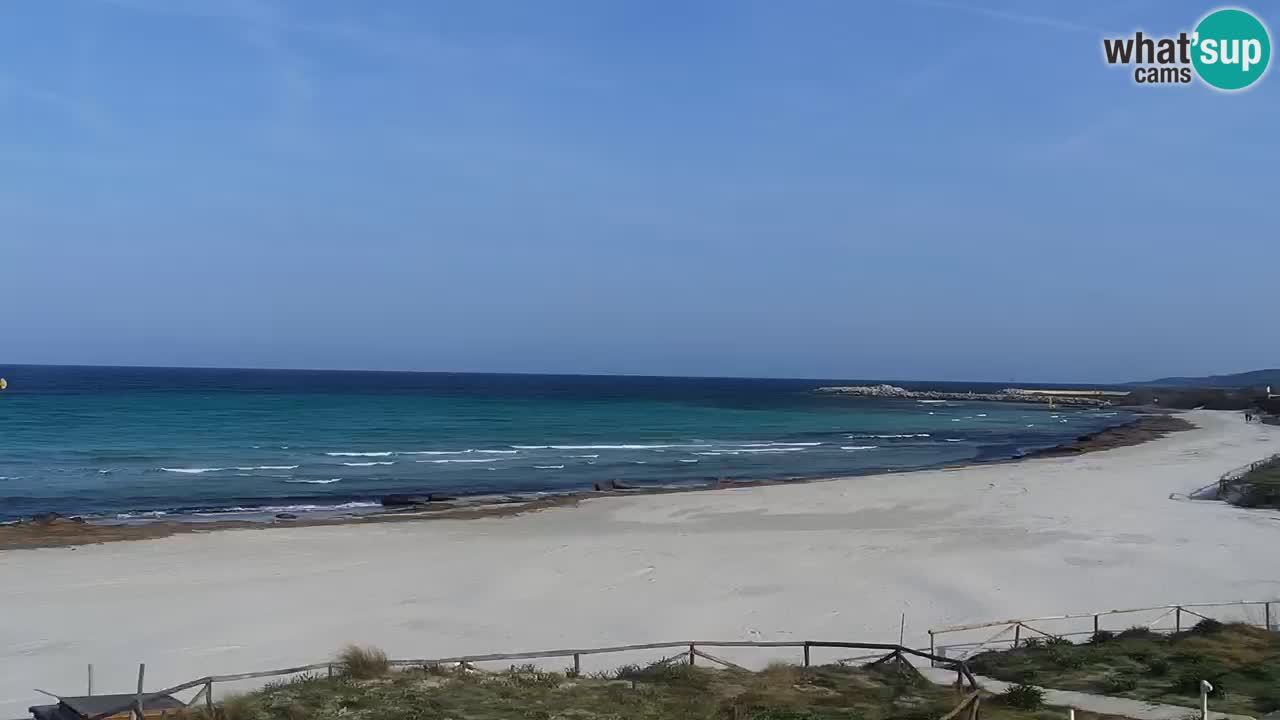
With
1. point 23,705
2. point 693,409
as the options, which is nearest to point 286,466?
point 23,705

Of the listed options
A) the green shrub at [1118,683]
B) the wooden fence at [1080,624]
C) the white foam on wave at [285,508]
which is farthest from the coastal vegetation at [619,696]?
the white foam on wave at [285,508]

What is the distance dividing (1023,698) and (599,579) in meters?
11.9

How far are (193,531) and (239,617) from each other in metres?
11.8

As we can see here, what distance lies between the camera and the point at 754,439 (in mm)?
71625

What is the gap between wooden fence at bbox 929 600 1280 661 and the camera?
1603 cm

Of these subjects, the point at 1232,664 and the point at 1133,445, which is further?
the point at 1133,445

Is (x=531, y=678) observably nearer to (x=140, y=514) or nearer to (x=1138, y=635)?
(x=1138, y=635)

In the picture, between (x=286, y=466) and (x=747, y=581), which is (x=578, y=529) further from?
(x=286, y=466)

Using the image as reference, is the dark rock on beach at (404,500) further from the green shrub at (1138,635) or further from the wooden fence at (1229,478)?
the wooden fence at (1229,478)

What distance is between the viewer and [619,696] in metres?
12.0

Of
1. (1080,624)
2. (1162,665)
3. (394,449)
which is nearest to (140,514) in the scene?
(394,449)

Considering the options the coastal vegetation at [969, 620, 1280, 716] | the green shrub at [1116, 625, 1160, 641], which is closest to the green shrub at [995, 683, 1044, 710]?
the coastal vegetation at [969, 620, 1280, 716]

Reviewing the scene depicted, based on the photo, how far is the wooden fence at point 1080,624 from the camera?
1603 cm

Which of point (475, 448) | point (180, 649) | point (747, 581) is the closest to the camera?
point (180, 649)
